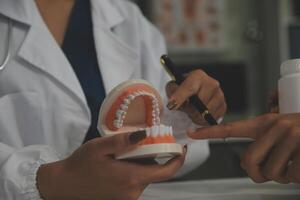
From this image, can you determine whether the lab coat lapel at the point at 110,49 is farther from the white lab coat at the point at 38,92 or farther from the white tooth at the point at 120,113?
the white tooth at the point at 120,113

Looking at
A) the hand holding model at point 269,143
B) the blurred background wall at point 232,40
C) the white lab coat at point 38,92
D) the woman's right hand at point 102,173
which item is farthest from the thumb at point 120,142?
the blurred background wall at point 232,40

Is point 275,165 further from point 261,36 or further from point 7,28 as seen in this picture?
point 261,36

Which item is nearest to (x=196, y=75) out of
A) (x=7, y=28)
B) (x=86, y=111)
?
(x=86, y=111)

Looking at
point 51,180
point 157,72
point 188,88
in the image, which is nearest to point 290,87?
point 188,88

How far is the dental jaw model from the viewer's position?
0.39 meters

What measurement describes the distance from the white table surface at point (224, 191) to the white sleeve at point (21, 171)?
0.12 metres

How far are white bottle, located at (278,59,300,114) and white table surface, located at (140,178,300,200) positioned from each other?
3.7 inches

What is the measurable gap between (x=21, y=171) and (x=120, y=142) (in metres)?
0.18

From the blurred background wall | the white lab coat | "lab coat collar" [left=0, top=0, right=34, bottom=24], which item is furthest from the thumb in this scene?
the blurred background wall

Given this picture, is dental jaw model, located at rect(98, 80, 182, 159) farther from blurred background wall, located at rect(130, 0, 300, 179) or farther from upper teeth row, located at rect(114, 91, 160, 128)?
blurred background wall, located at rect(130, 0, 300, 179)

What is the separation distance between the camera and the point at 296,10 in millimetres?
1511

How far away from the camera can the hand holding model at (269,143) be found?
0.44m

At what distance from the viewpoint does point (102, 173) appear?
41 cm

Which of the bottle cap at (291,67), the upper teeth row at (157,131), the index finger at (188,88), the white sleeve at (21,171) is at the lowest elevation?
the white sleeve at (21,171)
